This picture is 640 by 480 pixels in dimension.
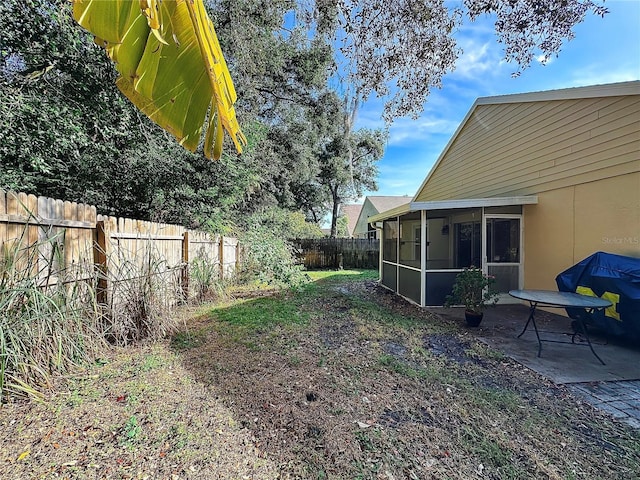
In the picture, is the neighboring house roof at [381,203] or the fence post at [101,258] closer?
the fence post at [101,258]

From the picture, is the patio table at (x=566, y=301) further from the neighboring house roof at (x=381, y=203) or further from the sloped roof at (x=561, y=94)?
the neighboring house roof at (x=381, y=203)

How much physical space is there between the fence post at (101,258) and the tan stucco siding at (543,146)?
7.86 metres

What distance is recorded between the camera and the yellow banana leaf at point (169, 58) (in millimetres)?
1224

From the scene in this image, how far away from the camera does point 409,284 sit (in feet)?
25.8

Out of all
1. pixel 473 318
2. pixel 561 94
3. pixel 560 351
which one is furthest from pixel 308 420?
pixel 561 94

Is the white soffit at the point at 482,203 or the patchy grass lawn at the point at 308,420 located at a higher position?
the white soffit at the point at 482,203

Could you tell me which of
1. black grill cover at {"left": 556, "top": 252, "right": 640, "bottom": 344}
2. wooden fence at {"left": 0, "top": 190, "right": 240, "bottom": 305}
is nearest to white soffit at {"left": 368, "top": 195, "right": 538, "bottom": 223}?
black grill cover at {"left": 556, "top": 252, "right": 640, "bottom": 344}

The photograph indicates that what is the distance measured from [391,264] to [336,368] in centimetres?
630

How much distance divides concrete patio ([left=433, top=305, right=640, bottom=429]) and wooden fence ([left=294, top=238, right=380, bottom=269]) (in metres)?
10.8

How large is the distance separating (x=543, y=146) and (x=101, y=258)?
8390mm

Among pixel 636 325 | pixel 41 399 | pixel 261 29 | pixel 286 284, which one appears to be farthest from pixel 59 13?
pixel 636 325

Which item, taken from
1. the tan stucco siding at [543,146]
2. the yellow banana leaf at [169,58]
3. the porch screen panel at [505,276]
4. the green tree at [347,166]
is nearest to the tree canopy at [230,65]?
the yellow banana leaf at [169,58]

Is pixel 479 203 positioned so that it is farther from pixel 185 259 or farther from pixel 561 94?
pixel 185 259

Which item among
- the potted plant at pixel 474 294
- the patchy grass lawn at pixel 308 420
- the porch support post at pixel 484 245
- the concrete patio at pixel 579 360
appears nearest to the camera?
the patchy grass lawn at pixel 308 420
